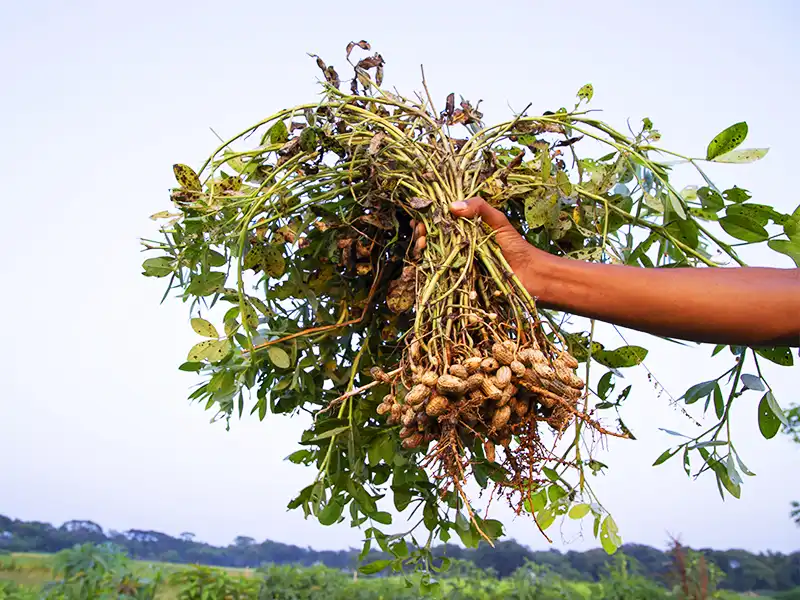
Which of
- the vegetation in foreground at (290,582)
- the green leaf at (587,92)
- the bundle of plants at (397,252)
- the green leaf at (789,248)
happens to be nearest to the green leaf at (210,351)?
the bundle of plants at (397,252)

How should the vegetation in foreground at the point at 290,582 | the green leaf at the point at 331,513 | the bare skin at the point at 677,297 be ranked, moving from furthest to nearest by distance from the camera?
the vegetation in foreground at the point at 290,582 < the green leaf at the point at 331,513 < the bare skin at the point at 677,297

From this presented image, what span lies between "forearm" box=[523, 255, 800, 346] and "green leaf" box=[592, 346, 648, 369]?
0.09 m

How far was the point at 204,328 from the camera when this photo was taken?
2.73 ft

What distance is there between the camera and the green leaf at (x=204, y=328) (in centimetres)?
83

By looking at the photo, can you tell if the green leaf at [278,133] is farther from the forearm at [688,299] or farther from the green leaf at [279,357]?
the forearm at [688,299]

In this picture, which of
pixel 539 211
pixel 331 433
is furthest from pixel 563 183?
pixel 331 433

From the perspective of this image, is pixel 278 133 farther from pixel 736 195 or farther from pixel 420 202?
pixel 736 195

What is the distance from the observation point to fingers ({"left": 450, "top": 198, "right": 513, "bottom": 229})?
75 centimetres

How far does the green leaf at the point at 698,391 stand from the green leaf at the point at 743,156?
0.28 metres

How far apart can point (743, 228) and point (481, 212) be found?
0.31m

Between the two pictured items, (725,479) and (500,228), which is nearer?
(500,228)

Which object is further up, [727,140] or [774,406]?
[727,140]

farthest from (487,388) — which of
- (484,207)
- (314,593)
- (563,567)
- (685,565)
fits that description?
(685,565)

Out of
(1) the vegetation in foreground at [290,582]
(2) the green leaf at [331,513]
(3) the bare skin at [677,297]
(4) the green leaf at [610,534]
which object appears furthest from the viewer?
(1) the vegetation in foreground at [290,582]
